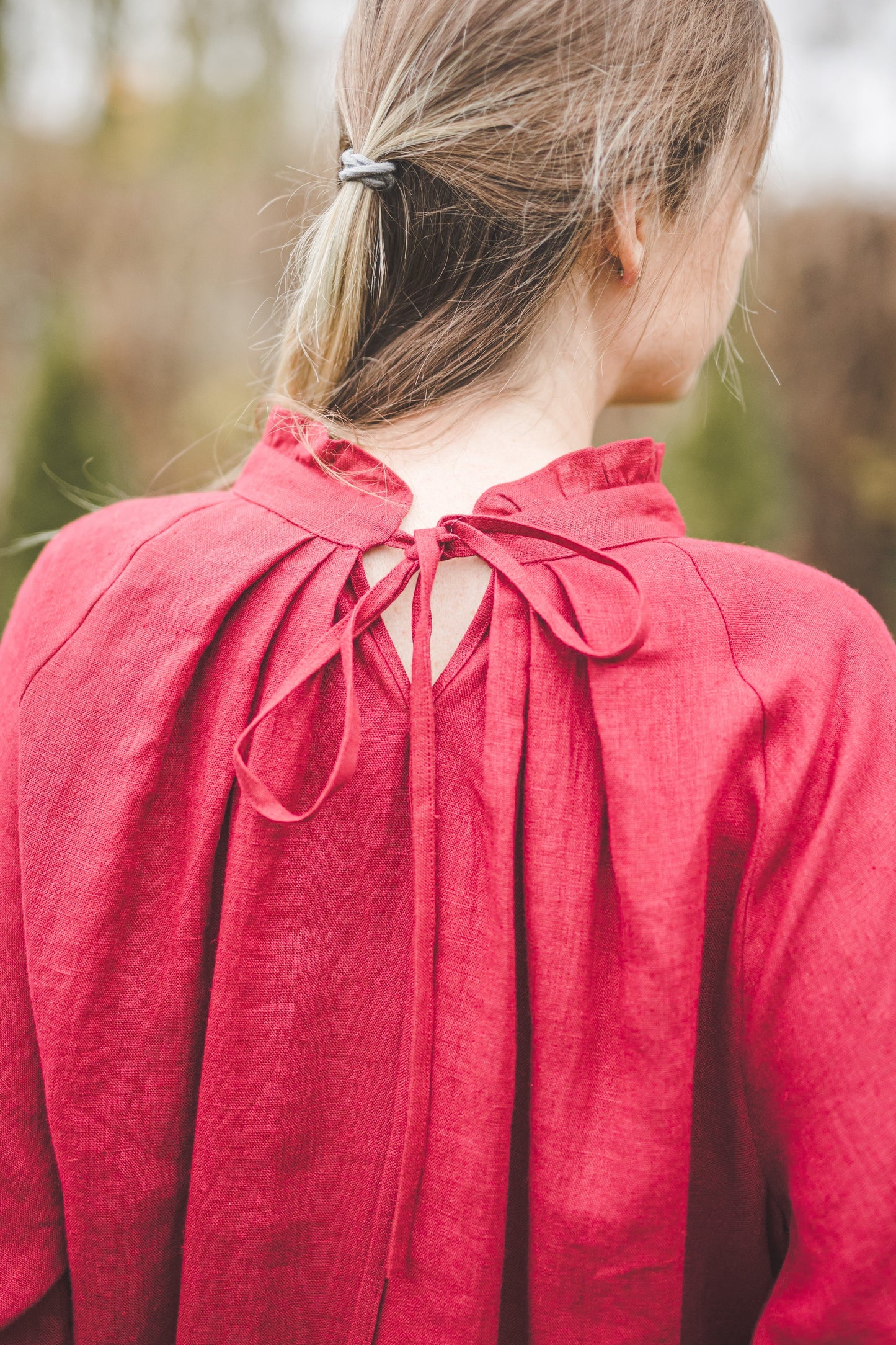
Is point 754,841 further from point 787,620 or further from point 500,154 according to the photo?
point 500,154

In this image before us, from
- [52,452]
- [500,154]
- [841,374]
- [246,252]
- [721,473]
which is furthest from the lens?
[246,252]

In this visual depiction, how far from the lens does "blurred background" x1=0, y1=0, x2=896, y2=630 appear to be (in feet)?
20.7

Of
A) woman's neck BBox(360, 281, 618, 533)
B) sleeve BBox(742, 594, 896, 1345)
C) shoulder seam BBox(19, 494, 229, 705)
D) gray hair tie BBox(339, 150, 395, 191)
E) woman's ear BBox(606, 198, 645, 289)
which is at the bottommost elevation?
sleeve BBox(742, 594, 896, 1345)

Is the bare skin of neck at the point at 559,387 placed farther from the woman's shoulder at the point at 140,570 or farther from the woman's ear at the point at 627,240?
the woman's shoulder at the point at 140,570

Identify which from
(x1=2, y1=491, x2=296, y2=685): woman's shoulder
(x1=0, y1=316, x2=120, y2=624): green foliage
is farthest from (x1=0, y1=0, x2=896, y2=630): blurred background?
(x1=2, y1=491, x2=296, y2=685): woman's shoulder

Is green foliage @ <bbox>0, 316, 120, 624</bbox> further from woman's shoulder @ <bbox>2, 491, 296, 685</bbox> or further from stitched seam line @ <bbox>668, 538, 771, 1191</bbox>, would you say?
stitched seam line @ <bbox>668, 538, 771, 1191</bbox>

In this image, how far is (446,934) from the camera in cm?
98

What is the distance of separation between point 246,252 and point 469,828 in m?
7.08

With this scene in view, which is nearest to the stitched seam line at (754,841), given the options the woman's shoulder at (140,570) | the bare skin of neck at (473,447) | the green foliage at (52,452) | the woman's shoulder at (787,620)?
the woman's shoulder at (787,620)

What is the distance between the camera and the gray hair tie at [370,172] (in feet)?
3.49

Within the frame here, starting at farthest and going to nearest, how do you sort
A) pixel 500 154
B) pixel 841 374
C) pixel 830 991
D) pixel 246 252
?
pixel 246 252, pixel 841 374, pixel 500 154, pixel 830 991

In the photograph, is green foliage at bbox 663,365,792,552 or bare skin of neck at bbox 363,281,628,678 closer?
bare skin of neck at bbox 363,281,628,678

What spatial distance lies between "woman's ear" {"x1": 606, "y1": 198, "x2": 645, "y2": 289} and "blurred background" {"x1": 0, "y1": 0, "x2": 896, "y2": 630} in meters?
4.50

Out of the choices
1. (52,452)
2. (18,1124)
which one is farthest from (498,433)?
(52,452)
